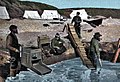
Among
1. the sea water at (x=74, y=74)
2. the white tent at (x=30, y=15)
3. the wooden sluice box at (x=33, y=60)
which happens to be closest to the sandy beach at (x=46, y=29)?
the white tent at (x=30, y=15)

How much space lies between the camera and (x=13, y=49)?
6.31 m

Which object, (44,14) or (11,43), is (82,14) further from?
(11,43)

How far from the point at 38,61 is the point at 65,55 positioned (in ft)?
2.71

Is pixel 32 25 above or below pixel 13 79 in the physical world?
above

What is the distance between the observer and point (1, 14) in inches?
290

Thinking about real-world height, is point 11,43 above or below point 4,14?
below

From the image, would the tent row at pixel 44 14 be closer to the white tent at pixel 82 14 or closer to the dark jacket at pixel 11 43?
the white tent at pixel 82 14

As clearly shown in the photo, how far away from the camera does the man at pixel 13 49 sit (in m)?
6.38

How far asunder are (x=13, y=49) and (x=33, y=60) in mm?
649

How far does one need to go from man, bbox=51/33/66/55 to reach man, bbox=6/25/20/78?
97 cm

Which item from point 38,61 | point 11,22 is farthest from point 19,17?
point 38,61

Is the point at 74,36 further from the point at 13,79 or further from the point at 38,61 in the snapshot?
the point at 13,79

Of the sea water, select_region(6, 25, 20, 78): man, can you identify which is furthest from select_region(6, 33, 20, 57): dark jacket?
the sea water

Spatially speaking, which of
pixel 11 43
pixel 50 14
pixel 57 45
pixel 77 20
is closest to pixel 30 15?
pixel 50 14
